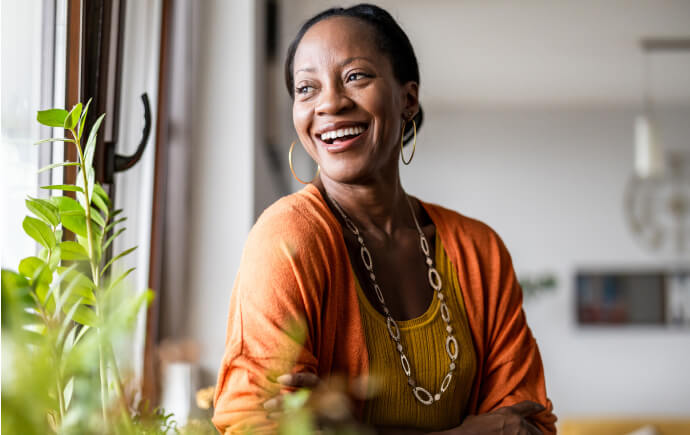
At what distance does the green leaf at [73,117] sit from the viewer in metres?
0.61

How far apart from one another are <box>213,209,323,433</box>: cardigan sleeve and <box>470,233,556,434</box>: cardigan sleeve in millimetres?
351

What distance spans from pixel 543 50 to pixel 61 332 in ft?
13.7

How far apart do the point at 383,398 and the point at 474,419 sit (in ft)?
0.51

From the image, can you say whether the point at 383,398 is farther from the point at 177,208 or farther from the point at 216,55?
the point at 216,55

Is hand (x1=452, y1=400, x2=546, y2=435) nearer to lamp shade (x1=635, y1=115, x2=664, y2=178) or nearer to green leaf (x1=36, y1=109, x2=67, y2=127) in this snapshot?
green leaf (x1=36, y1=109, x2=67, y2=127)

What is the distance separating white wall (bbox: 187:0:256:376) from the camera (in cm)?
228

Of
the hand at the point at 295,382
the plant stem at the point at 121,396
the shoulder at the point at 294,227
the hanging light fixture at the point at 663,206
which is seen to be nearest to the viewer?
the plant stem at the point at 121,396

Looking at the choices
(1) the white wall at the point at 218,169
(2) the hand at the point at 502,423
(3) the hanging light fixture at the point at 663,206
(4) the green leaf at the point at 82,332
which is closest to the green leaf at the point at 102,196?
(4) the green leaf at the point at 82,332

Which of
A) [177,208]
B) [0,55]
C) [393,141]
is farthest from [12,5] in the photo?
[177,208]

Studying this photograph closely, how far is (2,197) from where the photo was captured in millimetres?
926

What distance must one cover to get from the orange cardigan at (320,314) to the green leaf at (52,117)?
320 mm

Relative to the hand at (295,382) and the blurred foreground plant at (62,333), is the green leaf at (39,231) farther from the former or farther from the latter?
the hand at (295,382)

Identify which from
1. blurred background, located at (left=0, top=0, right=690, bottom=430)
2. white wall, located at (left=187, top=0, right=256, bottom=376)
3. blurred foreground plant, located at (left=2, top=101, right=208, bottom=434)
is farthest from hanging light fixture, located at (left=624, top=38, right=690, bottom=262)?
blurred foreground plant, located at (left=2, top=101, right=208, bottom=434)

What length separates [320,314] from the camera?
0.87m
